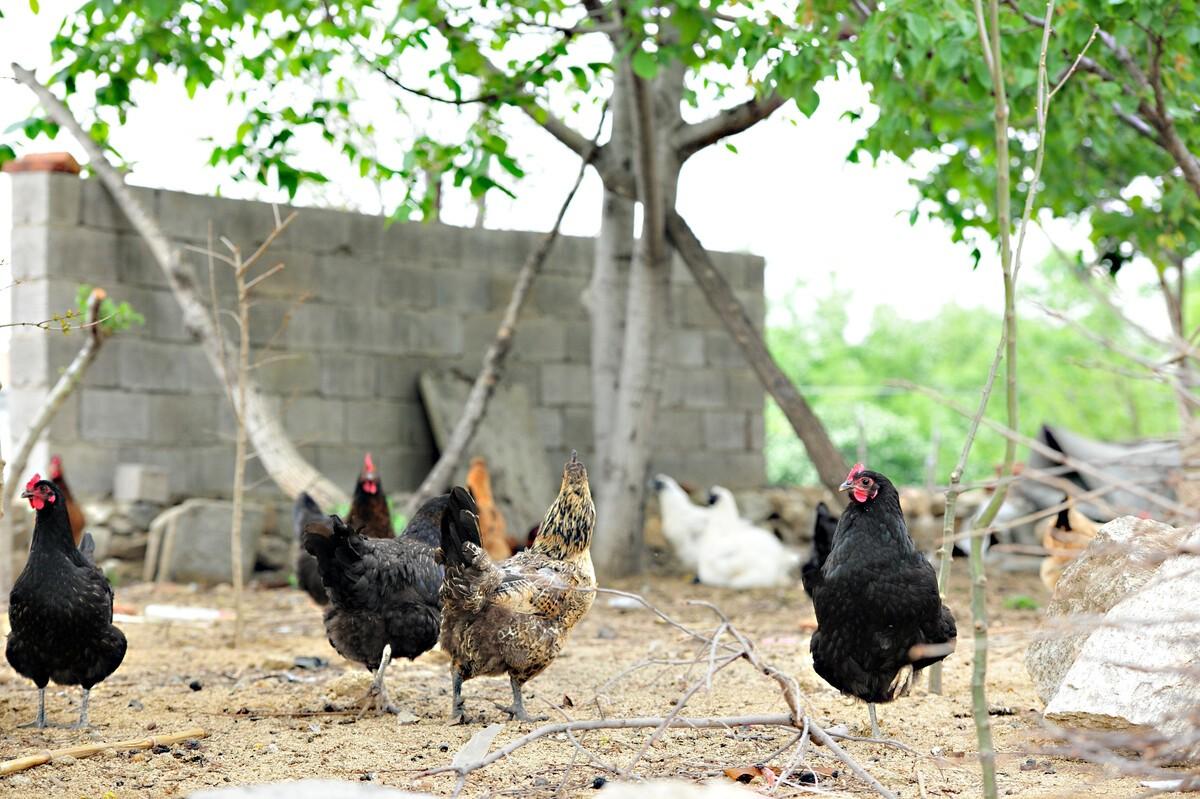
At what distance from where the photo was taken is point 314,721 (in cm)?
475

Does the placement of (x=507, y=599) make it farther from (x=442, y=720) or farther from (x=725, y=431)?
(x=725, y=431)

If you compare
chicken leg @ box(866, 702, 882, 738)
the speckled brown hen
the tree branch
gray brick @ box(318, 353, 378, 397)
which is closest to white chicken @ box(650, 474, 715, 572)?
gray brick @ box(318, 353, 378, 397)

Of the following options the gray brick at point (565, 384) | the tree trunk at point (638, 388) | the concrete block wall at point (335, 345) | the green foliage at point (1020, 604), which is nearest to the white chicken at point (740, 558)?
the tree trunk at point (638, 388)

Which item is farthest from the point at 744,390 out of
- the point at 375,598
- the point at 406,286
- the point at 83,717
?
the point at 83,717

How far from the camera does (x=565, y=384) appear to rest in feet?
36.3

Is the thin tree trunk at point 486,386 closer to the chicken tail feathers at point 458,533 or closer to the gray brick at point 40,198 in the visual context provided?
the gray brick at point 40,198

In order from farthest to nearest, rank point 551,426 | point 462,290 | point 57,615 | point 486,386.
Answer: point 551,426 → point 462,290 → point 486,386 → point 57,615

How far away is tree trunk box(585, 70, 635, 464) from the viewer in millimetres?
9906

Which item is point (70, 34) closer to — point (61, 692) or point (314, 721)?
point (61, 692)

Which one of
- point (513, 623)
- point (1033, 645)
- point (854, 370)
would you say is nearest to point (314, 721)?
point (513, 623)

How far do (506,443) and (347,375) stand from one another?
4.62ft

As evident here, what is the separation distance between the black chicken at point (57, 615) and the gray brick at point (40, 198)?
4.89 meters

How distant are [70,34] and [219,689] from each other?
473 centimetres

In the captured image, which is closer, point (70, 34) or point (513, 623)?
point (513, 623)
